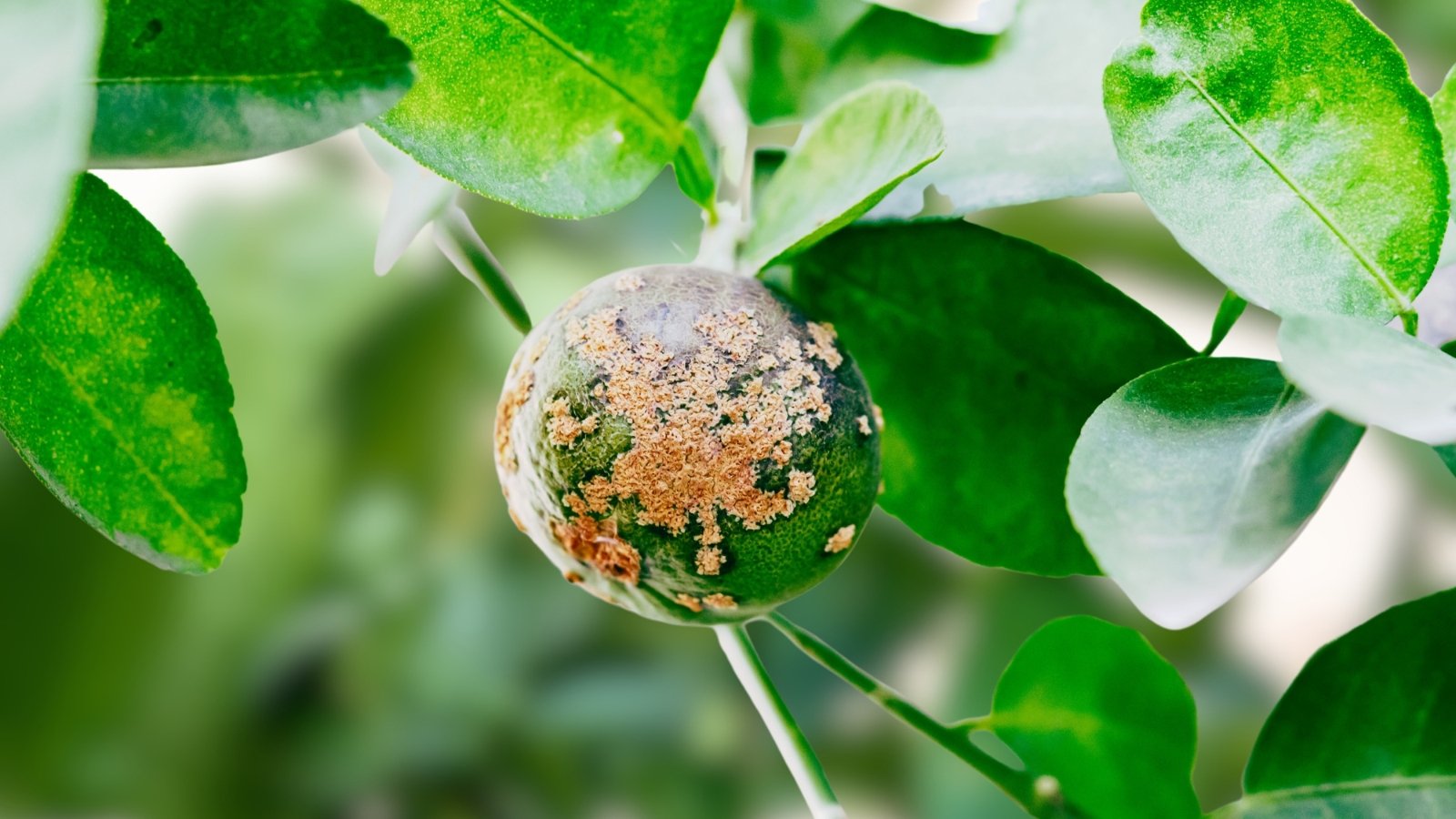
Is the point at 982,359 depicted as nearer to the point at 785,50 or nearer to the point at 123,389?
the point at 785,50

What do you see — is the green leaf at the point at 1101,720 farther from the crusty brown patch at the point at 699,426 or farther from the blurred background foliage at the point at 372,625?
the blurred background foliage at the point at 372,625

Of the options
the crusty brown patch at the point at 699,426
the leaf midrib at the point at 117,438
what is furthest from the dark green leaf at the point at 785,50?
the leaf midrib at the point at 117,438

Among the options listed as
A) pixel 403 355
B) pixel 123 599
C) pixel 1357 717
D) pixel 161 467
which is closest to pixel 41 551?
pixel 123 599

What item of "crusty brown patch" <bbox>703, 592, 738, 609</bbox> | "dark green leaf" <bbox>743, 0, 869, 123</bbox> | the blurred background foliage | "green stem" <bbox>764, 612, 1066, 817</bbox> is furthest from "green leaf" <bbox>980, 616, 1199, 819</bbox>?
the blurred background foliage

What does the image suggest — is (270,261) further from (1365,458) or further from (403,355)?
(1365,458)

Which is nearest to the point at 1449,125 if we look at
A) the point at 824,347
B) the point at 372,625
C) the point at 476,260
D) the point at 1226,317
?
the point at 1226,317

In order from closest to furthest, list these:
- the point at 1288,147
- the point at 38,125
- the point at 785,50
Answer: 1. the point at 38,125
2. the point at 1288,147
3. the point at 785,50

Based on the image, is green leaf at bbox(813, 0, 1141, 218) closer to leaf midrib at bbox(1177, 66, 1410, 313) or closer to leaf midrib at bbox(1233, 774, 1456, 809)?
leaf midrib at bbox(1177, 66, 1410, 313)
